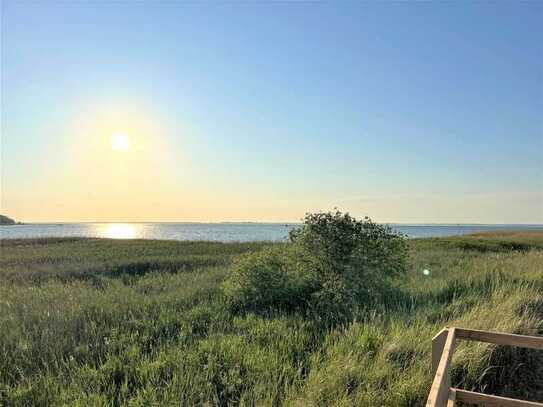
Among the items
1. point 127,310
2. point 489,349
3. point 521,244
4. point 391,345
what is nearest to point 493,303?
point 489,349

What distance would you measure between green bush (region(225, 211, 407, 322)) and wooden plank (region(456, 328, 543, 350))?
3.35m

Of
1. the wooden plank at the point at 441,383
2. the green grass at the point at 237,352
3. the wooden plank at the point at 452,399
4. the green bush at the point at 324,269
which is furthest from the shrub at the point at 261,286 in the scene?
the wooden plank at the point at 441,383

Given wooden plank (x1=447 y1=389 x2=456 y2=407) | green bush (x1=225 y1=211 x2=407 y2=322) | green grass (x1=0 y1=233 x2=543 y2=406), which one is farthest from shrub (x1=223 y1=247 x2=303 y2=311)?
wooden plank (x1=447 y1=389 x2=456 y2=407)

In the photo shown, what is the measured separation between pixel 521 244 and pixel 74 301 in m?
34.0

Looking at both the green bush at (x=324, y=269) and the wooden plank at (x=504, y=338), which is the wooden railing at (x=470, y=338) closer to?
the wooden plank at (x=504, y=338)

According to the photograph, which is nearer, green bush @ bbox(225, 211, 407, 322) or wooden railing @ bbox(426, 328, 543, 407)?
wooden railing @ bbox(426, 328, 543, 407)

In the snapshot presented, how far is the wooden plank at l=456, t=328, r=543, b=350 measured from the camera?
10.9 feet

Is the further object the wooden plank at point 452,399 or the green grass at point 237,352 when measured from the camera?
the green grass at point 237,352

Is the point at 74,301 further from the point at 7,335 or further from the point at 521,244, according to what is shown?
the point at 521,244

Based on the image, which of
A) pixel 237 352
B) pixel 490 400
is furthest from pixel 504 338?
pixel 237 352

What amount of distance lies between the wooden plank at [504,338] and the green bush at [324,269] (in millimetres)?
3348

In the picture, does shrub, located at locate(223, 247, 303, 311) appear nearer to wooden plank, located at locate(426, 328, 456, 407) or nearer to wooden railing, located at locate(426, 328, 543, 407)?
wooden railing, located at locate(426, 328, 543, 407)

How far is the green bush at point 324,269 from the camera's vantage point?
24.7ft

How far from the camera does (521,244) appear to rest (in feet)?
96.8
